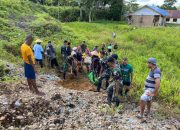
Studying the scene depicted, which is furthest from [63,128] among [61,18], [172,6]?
[172,6]

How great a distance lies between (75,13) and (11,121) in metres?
39.2

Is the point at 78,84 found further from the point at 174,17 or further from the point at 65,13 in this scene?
the point at 174,17

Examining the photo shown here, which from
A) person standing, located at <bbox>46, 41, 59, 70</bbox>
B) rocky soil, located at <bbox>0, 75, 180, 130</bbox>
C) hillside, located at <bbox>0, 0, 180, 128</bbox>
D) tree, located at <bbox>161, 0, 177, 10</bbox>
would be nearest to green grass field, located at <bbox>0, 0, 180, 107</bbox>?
hillside, located at <bbox>0, 0, 180, 128</bbox>

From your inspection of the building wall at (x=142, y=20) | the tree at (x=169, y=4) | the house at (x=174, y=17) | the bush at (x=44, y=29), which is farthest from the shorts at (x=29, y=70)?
the tree at (x=169, y=4)

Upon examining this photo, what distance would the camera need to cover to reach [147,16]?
4688 centimetres

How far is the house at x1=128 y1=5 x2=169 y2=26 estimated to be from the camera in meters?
46.4

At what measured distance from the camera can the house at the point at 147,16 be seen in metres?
46.4

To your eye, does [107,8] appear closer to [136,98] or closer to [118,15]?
[118,15]

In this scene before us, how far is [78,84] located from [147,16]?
124 ft

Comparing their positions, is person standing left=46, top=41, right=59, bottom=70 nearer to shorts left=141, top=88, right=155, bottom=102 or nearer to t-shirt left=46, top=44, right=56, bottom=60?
t-shirt left=46, top=44, right=56, bottom=60

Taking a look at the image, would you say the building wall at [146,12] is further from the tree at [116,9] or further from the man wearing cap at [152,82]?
the man wearing cap at [152,82]

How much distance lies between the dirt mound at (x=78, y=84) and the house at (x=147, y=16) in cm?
3565

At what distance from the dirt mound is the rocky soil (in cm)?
151

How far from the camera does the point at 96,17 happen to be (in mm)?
47719
